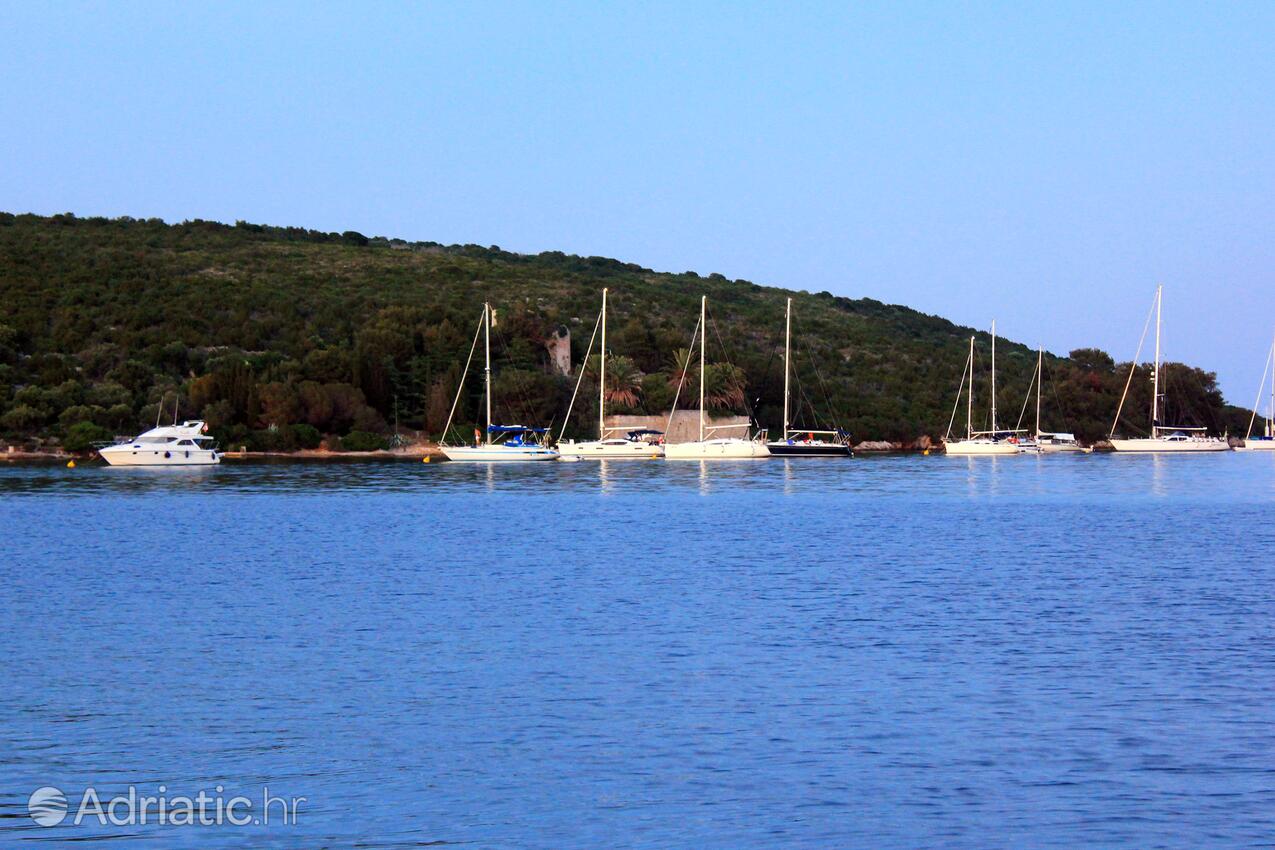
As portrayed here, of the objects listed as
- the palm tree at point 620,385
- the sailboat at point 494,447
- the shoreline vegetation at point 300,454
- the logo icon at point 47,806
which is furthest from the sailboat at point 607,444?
the logo icon at point 47,806

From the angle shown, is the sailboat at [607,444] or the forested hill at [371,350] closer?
the forested hill at [371,350]

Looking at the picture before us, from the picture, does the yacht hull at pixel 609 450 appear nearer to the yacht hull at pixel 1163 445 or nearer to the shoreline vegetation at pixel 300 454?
the shoreline vegetation at pixel 300 454

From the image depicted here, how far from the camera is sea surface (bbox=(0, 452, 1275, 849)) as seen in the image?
1229cm

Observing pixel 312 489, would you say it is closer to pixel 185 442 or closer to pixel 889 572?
pixel 185 442

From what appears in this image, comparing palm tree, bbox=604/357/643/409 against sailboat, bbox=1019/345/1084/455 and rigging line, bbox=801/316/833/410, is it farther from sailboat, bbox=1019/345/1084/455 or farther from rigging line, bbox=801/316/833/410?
sailboat, bbox=1019/345/1084/455

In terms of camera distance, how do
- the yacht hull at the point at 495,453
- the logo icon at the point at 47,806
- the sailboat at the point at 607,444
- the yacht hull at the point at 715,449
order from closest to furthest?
the logo icon at the point at 47,806, the yacht hull at the point at 495,453, the sailboat at the point at 607,444, the yacht hull at the point at 715,449

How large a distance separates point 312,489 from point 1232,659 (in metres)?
45.2

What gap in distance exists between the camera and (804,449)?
3597 inches

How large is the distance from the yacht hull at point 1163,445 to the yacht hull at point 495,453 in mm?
48249

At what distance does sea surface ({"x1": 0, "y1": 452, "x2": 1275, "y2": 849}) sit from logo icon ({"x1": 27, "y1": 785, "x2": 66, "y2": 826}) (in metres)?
0.14

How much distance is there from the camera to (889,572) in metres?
30.6

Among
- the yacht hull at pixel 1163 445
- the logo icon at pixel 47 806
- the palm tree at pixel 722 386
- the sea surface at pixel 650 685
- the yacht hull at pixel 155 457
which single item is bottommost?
the logo icon at pixel 47 806

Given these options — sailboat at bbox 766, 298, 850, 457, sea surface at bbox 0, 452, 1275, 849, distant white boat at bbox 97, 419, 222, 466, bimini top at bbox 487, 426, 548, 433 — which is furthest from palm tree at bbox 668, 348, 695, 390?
sea surface at bbox 0, 452, 1275, 849

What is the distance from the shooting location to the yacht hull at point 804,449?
90.6 metres
